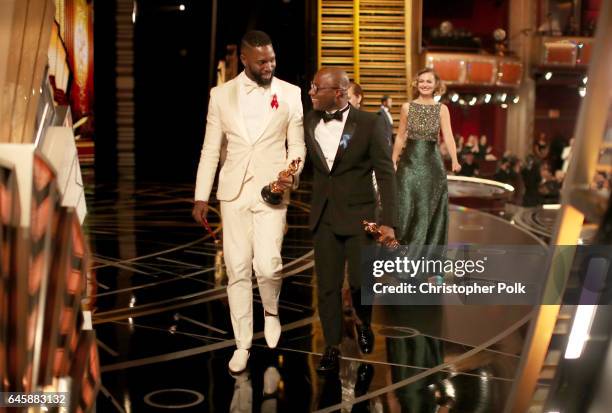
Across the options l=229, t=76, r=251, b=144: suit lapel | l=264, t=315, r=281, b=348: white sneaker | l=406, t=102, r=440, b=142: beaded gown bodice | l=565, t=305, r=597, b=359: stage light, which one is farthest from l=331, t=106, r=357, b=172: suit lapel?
l=565, t=305, r=597, b=359: stage light

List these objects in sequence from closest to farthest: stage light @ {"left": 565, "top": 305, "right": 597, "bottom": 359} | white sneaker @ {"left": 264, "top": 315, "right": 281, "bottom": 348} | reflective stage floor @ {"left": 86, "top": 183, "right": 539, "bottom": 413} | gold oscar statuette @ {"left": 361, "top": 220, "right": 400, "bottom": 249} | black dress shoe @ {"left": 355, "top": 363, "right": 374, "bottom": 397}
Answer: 1. stage light @ {"left": 565, "top": 305, "right": 597, "bottom": 359}
2. reflective stage floor @ {"left": 86, "top": 183, "right": 539, "bottom": 413}
3. black dress shoe @ {"left": 355, "top": 363, "right": 374, "bottom": 397}
4. gold oscar statuette @ {"left": 361, "top": 220, "right": 400, "bottom": 249}
5. white sneaker @ {"left": 264, "top": 315, "right": 281, "bottom": 348}

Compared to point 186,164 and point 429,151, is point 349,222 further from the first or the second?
point 186,164

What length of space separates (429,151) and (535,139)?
9732 millimetres

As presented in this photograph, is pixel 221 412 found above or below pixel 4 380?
below

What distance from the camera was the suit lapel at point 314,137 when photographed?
12.6 feet

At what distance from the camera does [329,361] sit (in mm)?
3812

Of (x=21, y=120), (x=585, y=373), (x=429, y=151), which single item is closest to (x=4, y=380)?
(x=21, y=120)

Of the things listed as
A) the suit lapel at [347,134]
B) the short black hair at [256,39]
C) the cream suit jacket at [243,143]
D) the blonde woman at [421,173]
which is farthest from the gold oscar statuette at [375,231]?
the blonde woman at [421,173]

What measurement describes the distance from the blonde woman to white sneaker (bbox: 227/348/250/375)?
2.12 m

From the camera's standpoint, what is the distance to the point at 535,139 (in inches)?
587

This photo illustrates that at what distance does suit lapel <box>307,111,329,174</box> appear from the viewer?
3.85 m

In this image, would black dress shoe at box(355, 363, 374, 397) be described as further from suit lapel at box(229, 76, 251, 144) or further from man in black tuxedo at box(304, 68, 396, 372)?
suit lapel at box(229, 76, 251, 144)

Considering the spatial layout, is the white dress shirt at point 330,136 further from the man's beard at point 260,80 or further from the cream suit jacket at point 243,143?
the man's beard at point 260,80

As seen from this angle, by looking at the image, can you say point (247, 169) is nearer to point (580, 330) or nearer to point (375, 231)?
point (375, 231)
